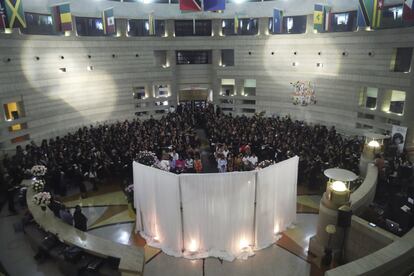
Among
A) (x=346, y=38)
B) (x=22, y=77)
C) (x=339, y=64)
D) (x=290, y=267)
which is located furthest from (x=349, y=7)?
(x=22, y=77)

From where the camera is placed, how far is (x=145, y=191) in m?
9.90

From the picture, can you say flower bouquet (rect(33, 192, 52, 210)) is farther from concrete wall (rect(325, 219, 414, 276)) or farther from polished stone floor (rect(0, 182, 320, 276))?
concrete wall (rect(325, 219, 414, 276))

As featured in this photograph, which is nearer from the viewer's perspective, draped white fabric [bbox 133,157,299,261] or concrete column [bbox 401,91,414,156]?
draped white fabric [bbox 133,157,299,261]

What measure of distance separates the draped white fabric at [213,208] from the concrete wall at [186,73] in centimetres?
1100

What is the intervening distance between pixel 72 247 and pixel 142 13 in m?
20.2

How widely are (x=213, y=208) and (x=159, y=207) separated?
1.69 m

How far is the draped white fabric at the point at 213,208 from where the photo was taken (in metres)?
8.94

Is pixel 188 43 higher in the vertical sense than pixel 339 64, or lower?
higher

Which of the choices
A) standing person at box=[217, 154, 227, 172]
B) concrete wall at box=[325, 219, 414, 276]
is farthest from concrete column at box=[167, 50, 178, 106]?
concrete wall at box=[325, 219, 414, 276]

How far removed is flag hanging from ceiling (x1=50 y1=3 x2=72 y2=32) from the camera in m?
17.4

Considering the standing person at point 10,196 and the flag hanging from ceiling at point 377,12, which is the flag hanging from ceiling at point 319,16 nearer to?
the flag hanging from ceiling at point 377,12

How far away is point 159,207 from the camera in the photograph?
31.5 feet

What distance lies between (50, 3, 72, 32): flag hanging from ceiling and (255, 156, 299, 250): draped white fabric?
47.9ft

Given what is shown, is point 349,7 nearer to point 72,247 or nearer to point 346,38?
point 346,38
